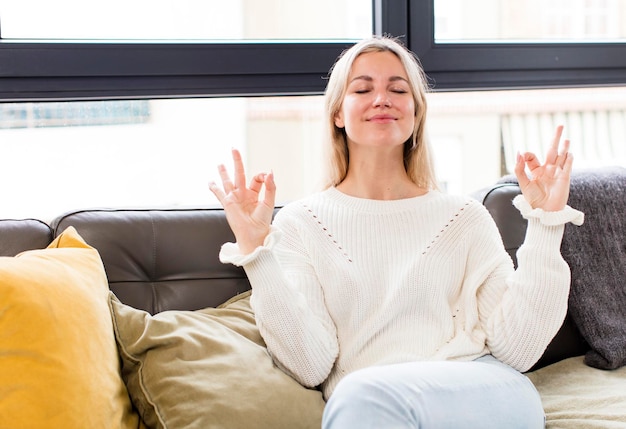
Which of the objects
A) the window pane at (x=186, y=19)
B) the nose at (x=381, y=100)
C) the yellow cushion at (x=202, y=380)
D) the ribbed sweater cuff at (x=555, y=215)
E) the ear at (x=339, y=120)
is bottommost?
the yellow cushion at (x=202, y=380)

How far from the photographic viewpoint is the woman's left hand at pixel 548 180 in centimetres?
173

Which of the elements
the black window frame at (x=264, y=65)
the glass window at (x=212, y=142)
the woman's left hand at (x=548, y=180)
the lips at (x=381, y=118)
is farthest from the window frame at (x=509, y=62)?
the woman's left hand at (x=548, y=180)

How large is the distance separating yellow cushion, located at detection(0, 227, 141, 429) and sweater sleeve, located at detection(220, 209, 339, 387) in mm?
308

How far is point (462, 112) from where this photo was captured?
10.2 ft

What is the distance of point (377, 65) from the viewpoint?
6.42ft

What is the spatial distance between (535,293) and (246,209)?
2.11 ft

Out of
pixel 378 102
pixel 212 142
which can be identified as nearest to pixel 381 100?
pixel 378 102

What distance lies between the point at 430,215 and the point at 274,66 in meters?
0.80

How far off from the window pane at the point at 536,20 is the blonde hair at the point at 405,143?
750mm

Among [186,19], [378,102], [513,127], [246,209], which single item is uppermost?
[186,19]

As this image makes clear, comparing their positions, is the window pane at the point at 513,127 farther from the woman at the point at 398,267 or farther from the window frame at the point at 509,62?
the woman at the point at 398,267

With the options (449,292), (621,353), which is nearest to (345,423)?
(449,292)

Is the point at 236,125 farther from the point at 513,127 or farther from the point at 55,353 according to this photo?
the point at 55,353

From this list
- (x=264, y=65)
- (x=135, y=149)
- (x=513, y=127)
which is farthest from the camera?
(x=513, y=127)
